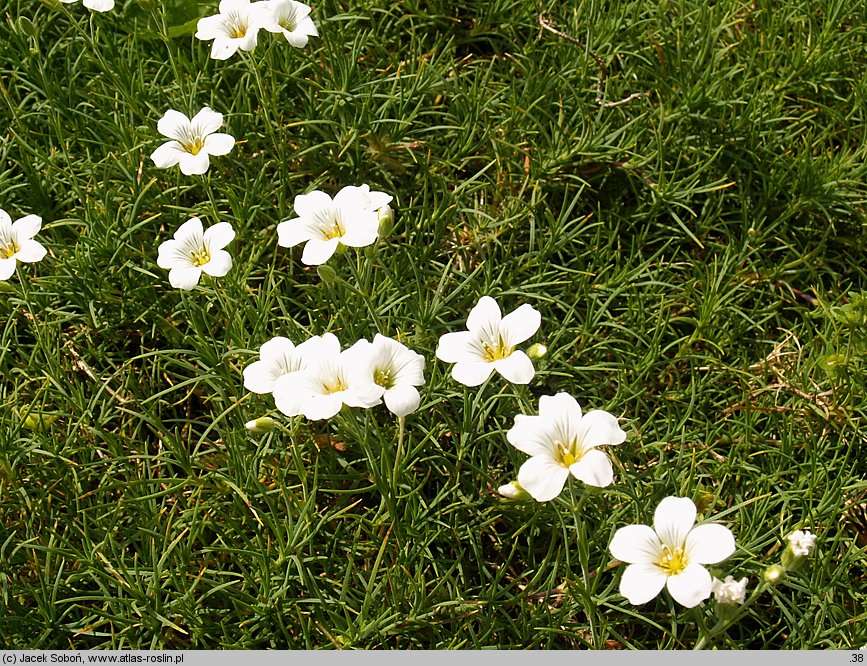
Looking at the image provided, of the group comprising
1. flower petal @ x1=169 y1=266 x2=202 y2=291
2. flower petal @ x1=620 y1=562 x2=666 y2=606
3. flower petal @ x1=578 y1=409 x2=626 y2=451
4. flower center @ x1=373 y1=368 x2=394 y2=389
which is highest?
flower petal @ x1=169 y1=266 x2=202 y2=291

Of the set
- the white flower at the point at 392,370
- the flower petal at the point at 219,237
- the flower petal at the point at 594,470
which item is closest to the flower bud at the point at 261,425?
the white flower at the point at 392,370

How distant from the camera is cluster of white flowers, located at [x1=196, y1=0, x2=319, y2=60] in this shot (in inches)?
110

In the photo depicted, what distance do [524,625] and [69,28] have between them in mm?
2756

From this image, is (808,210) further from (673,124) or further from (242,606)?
(242,606)

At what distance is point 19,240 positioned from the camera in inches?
104

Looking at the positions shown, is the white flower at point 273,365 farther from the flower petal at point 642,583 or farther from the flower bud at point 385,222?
the flower petal at point 642,583

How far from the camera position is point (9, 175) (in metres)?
3.29

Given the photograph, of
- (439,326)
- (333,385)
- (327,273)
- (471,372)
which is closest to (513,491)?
(471,372)

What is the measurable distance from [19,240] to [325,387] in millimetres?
1115

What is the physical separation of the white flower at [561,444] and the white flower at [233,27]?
151 cm

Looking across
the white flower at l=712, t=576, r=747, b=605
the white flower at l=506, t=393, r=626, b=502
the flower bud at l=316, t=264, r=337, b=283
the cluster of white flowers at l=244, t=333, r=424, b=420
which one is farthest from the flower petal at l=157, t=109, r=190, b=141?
the white flower at l=712, t=576, r=747, b=605

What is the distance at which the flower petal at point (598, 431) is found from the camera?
2.06 metres

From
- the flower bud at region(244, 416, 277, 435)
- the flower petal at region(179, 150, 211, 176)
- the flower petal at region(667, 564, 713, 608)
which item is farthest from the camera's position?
the flower petal at region(179, 150, 211, 176)

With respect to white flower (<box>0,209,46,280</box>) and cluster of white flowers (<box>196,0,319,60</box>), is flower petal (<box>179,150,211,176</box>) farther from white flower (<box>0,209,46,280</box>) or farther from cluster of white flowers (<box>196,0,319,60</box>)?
white flower (<box>0,209,46,280</box>)
